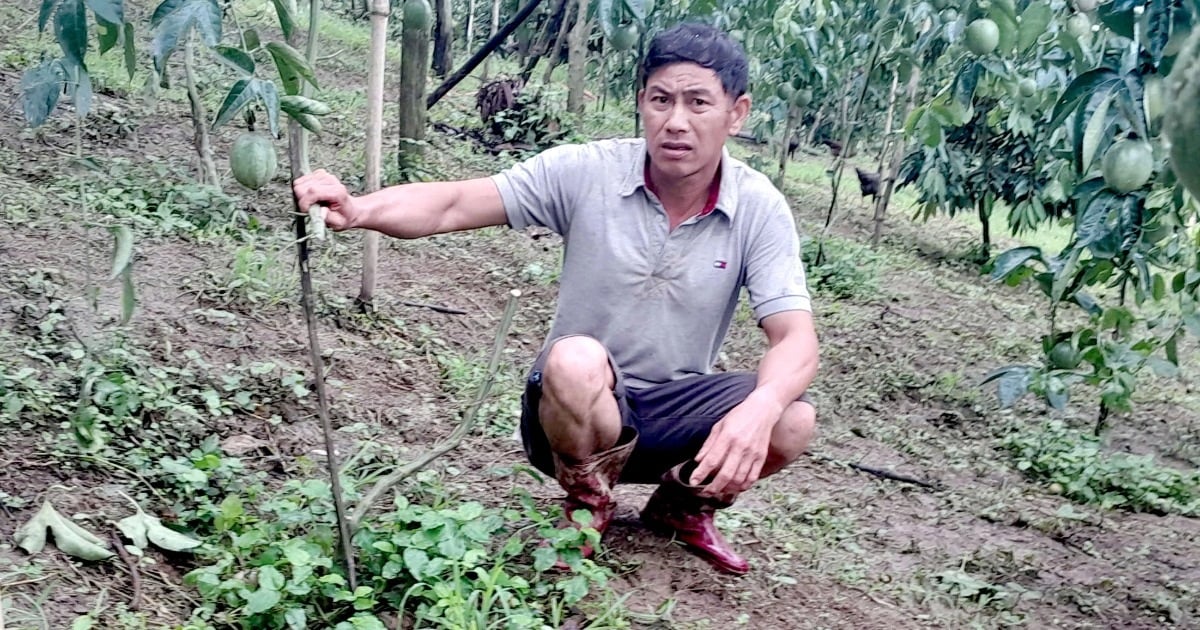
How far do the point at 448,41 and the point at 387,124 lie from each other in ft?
2.72

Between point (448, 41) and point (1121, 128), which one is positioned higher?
point (1121, 128)

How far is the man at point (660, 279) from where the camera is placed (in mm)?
1843

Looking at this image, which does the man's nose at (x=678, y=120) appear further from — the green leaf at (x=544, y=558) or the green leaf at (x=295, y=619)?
the green leaf at (x=295, y=619)

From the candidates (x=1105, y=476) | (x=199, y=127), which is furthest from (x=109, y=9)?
(x=1105, y=476)

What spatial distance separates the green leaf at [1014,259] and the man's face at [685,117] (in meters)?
1.15

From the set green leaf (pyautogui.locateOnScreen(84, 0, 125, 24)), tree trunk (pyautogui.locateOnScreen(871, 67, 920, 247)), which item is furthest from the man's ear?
tree trunk (pyautogui.locateOnScreen(871, 67, 920, 247))

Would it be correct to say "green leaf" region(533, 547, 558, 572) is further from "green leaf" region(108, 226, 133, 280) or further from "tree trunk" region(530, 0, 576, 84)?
"tree trunk" region(530, 0, 576, 84)

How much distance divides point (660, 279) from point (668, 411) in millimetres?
237

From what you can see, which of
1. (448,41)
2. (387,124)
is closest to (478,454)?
(387,124)

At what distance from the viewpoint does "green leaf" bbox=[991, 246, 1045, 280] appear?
2.71 metres

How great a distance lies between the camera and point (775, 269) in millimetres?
1903

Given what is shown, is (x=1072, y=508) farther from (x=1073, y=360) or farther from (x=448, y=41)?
(x=448, y=41)

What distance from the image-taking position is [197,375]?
2.32 m

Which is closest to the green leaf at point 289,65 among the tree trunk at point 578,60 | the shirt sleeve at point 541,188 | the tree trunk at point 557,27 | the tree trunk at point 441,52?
the shirt sleeve at point 541,188
